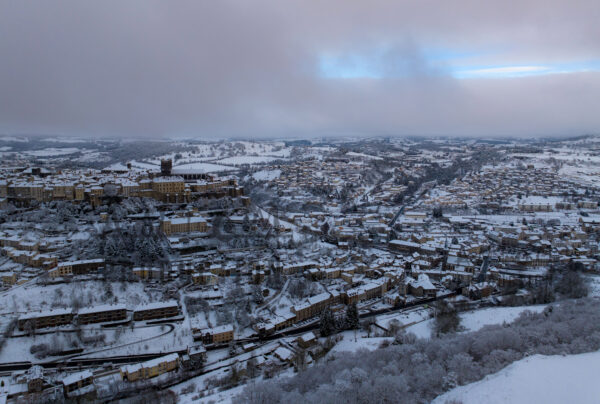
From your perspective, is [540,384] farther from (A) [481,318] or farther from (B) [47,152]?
(B) [47,152]

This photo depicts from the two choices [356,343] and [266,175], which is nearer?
[356,343]

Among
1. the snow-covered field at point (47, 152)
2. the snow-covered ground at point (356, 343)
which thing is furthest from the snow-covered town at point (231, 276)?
the snow-covered field at point (47, 152)

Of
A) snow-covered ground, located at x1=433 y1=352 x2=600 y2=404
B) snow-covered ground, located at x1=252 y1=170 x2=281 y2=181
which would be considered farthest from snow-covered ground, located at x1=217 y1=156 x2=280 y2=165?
snow-covered ground, located at x1=433 y1=352 x2=600 y2=404

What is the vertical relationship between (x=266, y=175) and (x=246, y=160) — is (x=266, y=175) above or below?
below

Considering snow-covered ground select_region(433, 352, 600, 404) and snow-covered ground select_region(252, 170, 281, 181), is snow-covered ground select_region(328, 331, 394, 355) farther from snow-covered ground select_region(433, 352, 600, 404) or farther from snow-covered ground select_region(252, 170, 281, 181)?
snow-covered ground select_region(252, 170, 281, 181)

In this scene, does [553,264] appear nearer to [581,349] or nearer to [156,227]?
[581,349]

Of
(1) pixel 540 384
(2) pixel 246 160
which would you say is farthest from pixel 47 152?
(1) pixel 540 384

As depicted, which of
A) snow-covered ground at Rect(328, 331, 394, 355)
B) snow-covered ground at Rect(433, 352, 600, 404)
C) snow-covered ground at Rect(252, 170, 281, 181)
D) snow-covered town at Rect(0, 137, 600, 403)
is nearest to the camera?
snow-covered ground at Rect(433, 352, 600, 404)

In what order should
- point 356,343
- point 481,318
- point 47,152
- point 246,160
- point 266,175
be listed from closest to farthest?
point 356,343 < point 481,318 < point 266,175 < point 47,152 < point 246,160
